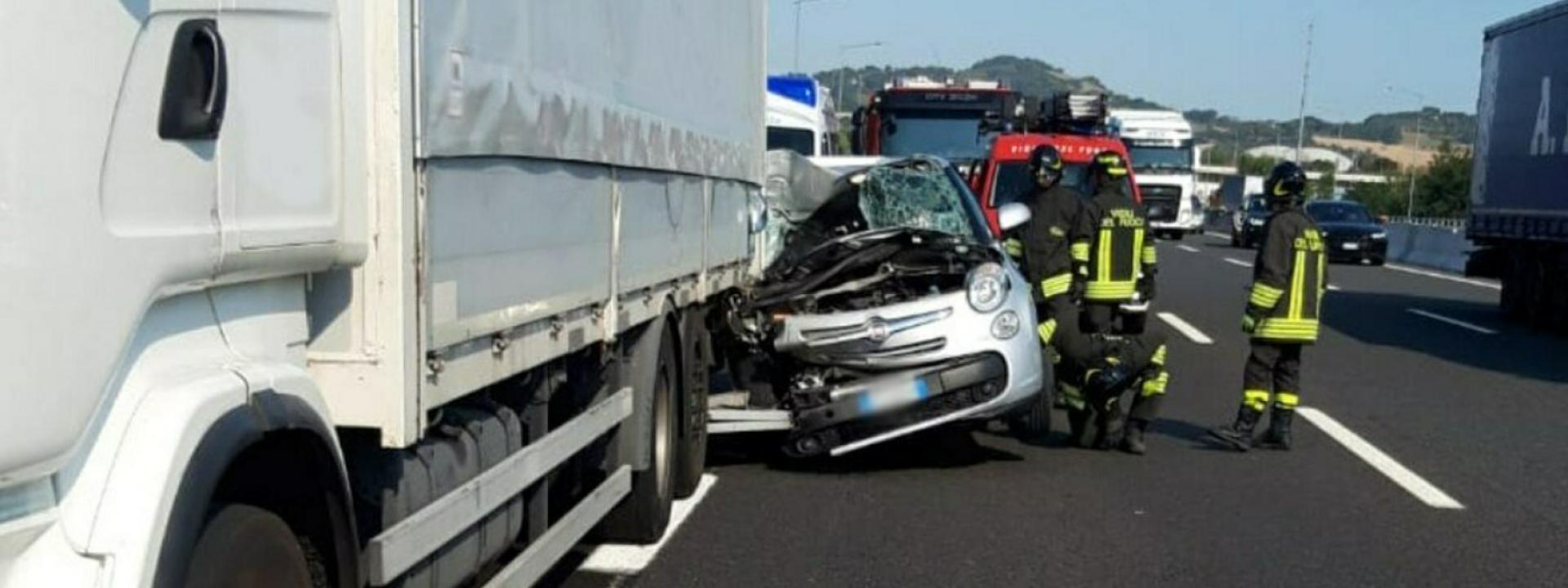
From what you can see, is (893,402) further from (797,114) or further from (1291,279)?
(797,114)

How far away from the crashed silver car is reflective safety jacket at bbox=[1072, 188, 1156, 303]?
1.17 metres

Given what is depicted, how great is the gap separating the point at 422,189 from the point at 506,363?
0.94 metres

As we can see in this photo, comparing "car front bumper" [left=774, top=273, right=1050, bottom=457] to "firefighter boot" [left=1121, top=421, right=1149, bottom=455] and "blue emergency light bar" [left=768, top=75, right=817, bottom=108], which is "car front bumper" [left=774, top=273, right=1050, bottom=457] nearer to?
"firefighter boot" [left=1121, top=421, right=1149, bottom=455]

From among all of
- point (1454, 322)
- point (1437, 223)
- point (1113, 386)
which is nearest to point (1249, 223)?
point (1437, 223)

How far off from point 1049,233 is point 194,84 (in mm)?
8774

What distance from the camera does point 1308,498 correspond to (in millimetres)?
8758

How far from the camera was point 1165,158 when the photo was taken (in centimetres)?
4238

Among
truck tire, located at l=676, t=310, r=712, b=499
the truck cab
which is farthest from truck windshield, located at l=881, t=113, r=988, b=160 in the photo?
truck tire, located at l=676, t=310, r=712, b=499

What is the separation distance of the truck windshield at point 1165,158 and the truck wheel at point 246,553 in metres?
40.0

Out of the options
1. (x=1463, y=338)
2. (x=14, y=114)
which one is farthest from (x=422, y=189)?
(x=1463, y=338)

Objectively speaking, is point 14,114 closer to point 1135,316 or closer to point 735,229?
point 735,229

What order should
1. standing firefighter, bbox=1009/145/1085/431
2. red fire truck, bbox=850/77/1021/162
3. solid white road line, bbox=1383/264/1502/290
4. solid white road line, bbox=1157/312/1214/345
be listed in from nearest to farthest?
standing firefighter, bbox=1009/145/1085/431, solid white road line, bbox=1157/312/1214/345, solid white road line, bbox=1383/264/1502/290, red fire truck, bbox=850/77/1021/162

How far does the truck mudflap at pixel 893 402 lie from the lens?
346 inches

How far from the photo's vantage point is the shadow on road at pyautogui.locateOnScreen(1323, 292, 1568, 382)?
1568 centimetres
